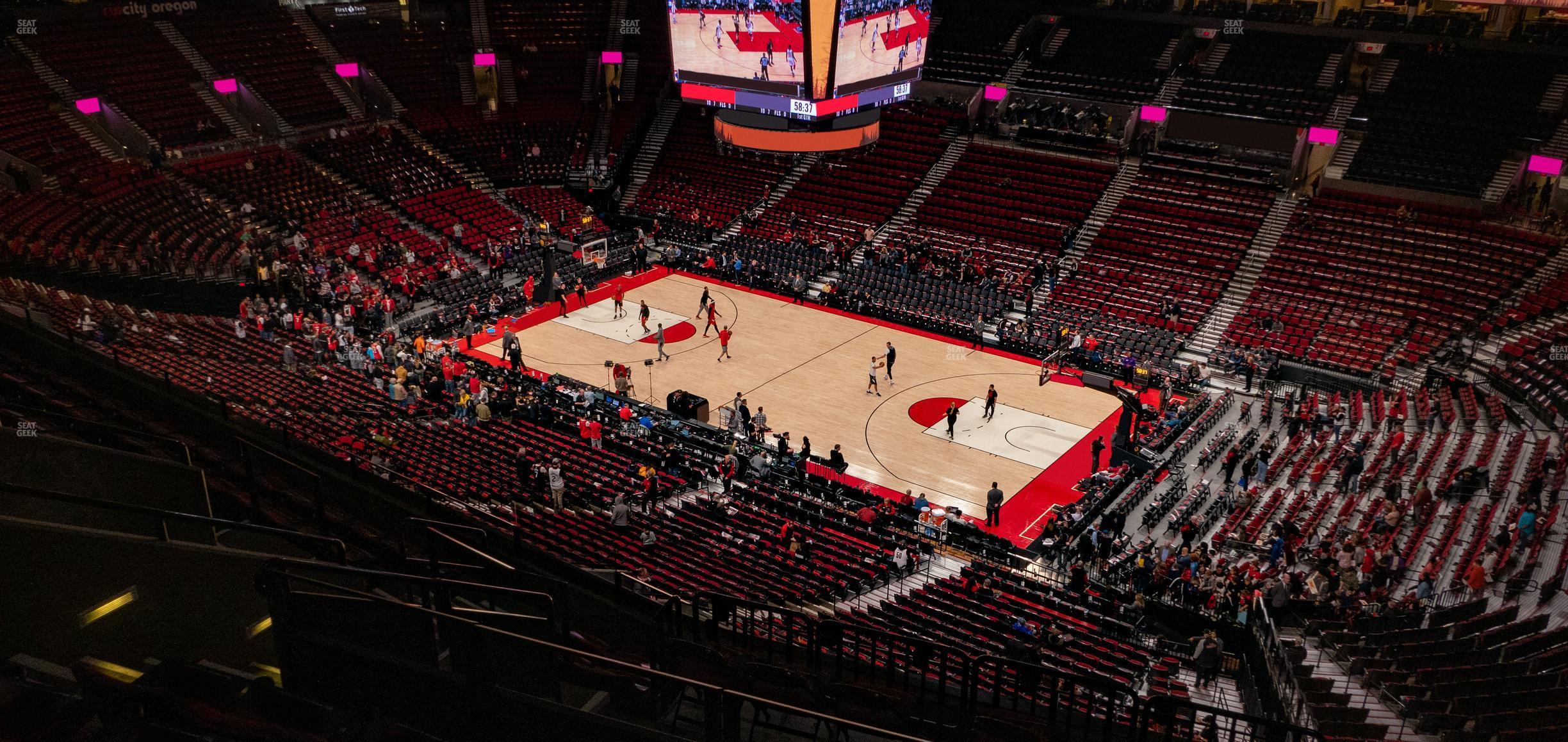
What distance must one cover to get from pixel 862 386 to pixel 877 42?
9234 millimetres

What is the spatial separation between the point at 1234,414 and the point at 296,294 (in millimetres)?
26959

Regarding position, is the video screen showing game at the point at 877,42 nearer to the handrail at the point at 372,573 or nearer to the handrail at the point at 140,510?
the handrail at the point at 140,510

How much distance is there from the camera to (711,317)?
107 feet

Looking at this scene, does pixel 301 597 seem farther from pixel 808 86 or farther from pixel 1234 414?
pixel 1234 414

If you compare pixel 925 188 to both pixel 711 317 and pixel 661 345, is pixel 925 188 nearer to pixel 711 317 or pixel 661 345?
pixel 711 317

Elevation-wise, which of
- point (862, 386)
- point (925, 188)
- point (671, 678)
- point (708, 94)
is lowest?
point (862, 386)

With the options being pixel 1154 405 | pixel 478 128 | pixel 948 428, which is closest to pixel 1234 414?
pixel 1154 405

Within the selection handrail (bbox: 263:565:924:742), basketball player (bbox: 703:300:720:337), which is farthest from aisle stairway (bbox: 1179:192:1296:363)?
handrail (bbox: 263:565:924:742)

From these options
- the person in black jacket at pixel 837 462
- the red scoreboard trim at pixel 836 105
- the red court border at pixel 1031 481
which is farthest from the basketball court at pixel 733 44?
the red court border at pixel 1031 481

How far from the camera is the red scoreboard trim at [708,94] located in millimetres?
28188

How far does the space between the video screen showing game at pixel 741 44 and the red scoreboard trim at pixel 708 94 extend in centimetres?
19

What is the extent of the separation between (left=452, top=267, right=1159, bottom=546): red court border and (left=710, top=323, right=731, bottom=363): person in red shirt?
492 cm

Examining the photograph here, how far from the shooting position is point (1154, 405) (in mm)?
28859

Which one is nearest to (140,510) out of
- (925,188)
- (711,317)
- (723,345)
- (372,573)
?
(372,573)
